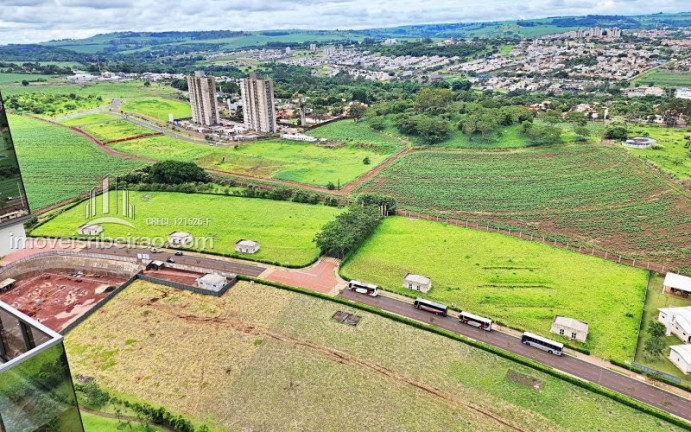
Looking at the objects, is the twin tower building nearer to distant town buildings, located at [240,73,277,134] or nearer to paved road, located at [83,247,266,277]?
distant town buildings, located at [240,73,277,134]

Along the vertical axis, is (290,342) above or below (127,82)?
below

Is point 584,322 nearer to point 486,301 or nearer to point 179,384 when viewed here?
point 486,301

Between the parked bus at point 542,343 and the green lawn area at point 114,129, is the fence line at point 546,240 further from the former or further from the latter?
the green lawn area at point 114,129

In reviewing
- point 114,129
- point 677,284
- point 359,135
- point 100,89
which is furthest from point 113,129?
point 677,284

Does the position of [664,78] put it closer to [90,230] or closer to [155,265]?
[155,265]

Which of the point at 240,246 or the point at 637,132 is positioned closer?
the point at 240,246

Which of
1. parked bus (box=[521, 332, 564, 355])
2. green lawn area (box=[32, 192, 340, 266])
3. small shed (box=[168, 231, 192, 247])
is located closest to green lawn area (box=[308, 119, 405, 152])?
green lawn area (box=[32, 192, 340, 266])

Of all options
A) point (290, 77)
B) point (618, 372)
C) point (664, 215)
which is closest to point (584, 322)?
point (618, 372)
